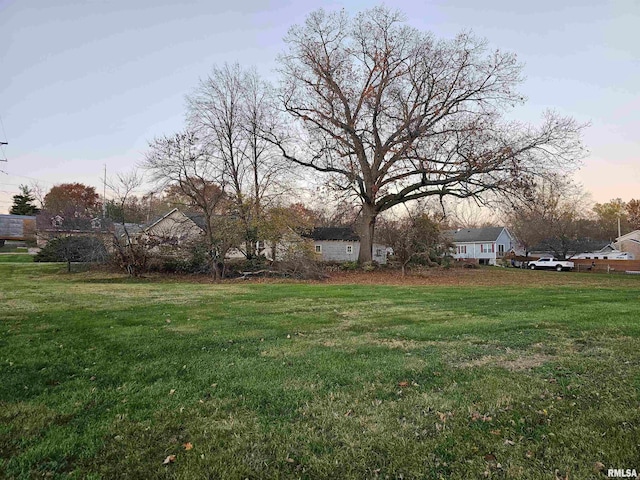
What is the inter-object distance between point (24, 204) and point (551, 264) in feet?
229

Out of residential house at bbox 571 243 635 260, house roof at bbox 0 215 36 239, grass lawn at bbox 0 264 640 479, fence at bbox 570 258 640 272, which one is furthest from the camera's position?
house roof at bbox 0 215 36 239

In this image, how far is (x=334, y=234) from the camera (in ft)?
111

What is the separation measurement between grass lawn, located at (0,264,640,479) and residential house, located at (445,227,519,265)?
42.0m

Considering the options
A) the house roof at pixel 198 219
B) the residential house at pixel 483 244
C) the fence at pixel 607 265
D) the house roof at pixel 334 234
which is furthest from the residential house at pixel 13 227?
the fence at pixel 607 265

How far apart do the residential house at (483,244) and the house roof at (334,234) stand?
17.3 metres

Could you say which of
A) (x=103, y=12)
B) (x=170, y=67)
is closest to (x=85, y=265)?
(x=170, y=67)

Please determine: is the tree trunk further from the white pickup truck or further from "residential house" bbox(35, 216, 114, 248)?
the white pickup truck

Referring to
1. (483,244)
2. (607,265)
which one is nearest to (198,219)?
(607,265)

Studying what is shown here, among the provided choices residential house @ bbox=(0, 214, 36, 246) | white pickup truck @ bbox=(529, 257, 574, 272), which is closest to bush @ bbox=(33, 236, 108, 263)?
residential house @ bbox=(0, 214, 36, 246)

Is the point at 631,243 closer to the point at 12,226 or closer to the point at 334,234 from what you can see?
the point at 334,234

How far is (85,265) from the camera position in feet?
73.3

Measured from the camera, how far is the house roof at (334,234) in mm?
33000

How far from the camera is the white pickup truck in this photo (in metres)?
35.6

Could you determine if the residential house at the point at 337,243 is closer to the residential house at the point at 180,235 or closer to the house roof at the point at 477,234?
the residential house at the point at 180,235
